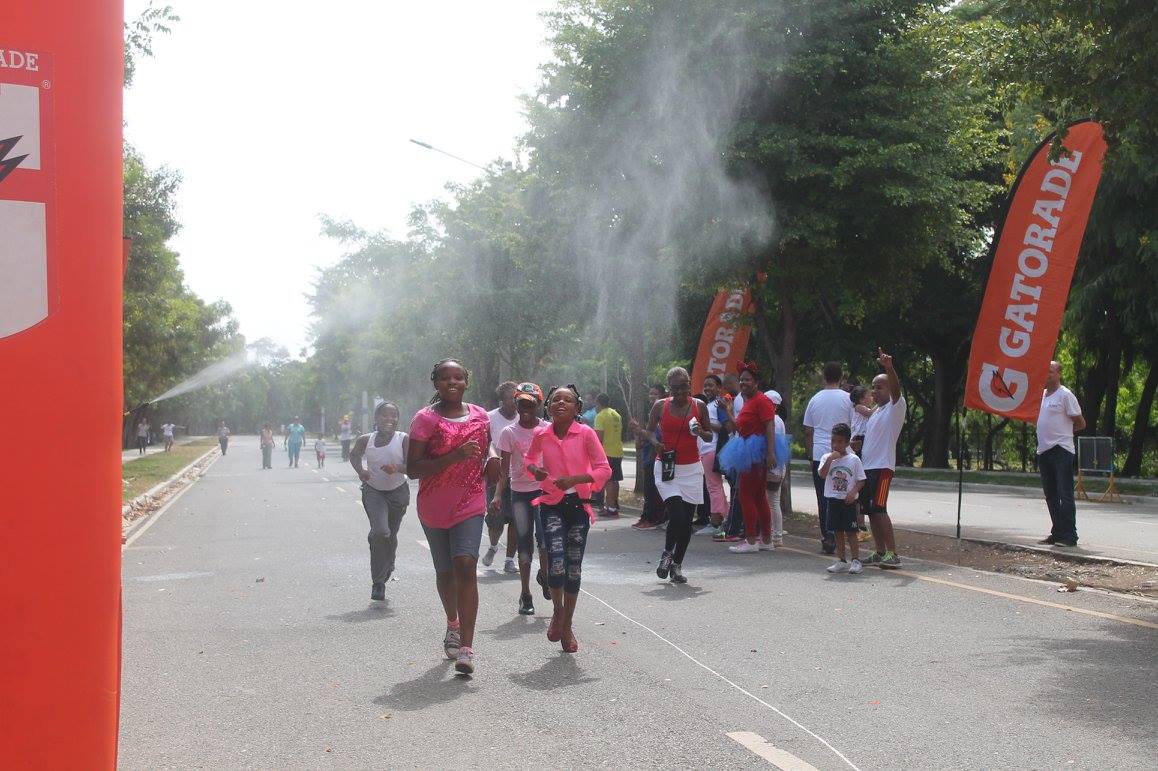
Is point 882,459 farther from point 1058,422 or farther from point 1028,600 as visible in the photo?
point 1058,422

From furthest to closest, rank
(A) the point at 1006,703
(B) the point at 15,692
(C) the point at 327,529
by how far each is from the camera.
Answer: (C) the point at 327,529
(A) the point at 1006,703
(B) the point at 15,692

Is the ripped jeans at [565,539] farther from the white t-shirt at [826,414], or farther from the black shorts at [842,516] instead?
the white t-shirt at [826,414]

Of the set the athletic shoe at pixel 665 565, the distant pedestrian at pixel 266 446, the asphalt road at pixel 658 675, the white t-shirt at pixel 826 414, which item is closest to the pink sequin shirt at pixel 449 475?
the asphalt road at pixel 658 675

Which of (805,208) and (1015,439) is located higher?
(805,208)

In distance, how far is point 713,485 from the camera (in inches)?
616

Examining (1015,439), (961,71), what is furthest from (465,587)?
(1015,439)

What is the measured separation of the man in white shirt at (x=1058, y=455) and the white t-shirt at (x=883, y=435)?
2.37 meters

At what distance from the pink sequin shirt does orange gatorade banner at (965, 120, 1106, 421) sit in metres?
6.43

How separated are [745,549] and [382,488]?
4.53 m

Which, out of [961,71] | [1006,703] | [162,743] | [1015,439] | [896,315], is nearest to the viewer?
[162,743]

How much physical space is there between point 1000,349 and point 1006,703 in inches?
258

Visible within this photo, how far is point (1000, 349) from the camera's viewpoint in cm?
1225

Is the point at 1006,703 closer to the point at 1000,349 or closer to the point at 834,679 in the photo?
the point at 834,679

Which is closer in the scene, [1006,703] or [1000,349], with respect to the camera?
[1006,703]
